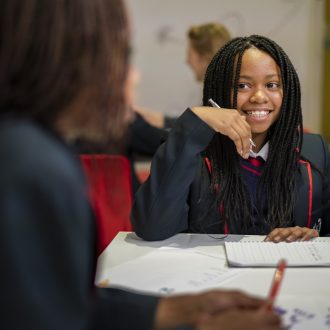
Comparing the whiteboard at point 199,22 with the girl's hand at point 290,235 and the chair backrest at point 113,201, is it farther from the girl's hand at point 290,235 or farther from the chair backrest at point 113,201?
the girl's hand at point 290,235

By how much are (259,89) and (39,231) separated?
1131mm

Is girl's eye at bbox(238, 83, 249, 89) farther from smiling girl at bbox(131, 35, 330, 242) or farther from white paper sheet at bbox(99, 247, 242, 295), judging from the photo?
white paper sheet at bbox(99, 247, 242, 295)

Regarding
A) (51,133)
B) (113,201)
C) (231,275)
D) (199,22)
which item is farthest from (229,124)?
(199,22)

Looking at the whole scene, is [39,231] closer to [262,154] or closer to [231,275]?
[231,275]

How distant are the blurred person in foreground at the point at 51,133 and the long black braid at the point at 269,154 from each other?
0.91 metres

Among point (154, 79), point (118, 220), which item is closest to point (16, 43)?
point (118, 220)

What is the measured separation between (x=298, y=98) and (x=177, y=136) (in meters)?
0.43

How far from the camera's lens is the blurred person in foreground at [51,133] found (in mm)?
469

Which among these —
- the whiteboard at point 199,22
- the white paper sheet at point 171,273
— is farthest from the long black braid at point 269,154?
the whiteboard at point 199,22

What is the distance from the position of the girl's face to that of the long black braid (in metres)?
0.02

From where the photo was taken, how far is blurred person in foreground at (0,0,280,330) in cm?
47

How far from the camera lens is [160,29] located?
2.88 m

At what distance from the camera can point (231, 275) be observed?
1090 mm

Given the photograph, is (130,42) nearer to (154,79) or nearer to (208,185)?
(208,185)
